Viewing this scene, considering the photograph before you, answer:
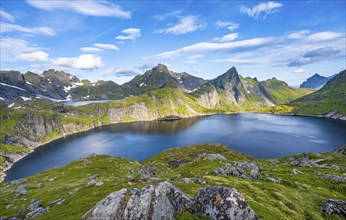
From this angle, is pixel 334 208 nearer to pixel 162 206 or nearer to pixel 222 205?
pixel 222 205

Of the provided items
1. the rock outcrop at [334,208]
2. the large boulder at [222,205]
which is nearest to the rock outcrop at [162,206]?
the large boulder at [222,205]

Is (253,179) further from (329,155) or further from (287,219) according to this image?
(329,155)

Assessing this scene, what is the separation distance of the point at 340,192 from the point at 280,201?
24.8 meters

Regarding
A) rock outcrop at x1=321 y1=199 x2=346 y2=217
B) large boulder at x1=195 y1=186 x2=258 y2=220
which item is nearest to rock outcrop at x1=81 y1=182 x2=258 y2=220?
large boulder at x1=195 y1=186 x2=258 y2=220

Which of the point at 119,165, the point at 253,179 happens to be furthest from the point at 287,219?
the point at 119,165

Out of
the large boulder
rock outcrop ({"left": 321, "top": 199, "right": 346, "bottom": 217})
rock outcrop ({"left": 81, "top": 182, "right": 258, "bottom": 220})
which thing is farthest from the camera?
rock outcrop ({"left": 321, "top": 199, "right": 346, "bottom": 217})

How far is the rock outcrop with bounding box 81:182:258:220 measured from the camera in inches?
1154

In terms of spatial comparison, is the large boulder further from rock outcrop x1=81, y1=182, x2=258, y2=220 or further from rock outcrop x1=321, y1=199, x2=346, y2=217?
rock outcrop x1=321, y1=199, x2=346, y2=217

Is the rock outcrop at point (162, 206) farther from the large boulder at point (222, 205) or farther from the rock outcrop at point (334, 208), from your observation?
the rock outcrop at point (334, 208)

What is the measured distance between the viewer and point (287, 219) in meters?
35.2

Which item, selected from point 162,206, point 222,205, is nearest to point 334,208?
point 222,205

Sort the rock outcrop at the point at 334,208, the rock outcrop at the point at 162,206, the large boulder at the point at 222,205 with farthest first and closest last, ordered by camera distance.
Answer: the rock outcrop at the point at 334,208
the rock outcrop at the point at 162,206
the large boulder at the point at 222,205

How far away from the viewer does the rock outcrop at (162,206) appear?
2931 cm

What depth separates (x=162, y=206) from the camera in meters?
31.2
